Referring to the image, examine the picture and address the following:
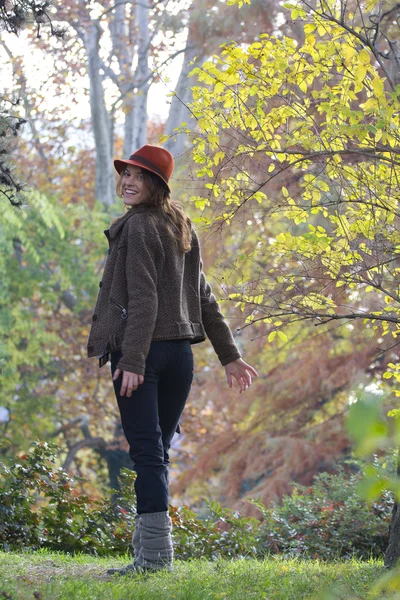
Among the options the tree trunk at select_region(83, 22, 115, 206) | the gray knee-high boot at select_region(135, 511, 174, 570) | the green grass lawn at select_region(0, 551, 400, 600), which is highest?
the tree trunk at select_region(83, 22, 115, 206)

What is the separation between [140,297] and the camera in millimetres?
3744

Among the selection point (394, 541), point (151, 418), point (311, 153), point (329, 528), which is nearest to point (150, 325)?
point (151, 418)

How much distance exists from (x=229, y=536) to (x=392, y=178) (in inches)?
117

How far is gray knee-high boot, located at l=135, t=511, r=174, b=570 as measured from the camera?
376cm

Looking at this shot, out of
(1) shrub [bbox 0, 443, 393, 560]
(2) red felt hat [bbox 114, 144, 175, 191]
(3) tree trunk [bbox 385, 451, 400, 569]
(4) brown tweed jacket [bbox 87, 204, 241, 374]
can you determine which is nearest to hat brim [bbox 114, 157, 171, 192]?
(2) red felt hat [bbox 114, 144, 175, 191]

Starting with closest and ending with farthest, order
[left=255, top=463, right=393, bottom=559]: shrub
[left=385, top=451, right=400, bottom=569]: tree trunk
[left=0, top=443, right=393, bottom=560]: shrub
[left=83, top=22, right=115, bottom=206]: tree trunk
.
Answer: [left=385, top=451, right=400, bottom=569]: tree trunk, [left=0, top=443, right=393, bottom=560]: shrub, [left=255, top=463, right=393, bottom=559]: shrub, [left=83, top=22, right=115, bottom=206]: tree trunk

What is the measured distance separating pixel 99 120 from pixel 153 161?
14.7 meters

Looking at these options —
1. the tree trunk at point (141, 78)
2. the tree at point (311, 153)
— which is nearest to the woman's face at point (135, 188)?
the tree at point (311, 153)

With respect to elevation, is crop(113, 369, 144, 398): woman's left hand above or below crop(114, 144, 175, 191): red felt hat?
below

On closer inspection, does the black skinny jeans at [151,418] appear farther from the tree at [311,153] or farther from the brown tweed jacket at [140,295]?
the tree at [311,153]

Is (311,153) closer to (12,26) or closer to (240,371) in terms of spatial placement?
(240,371)

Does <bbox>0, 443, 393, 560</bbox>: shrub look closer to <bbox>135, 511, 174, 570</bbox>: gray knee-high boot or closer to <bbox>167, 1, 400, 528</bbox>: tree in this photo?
<bbox>135, 511, 174, 570</bbox>: gray knee-high boot

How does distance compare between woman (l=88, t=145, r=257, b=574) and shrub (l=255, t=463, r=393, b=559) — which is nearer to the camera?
woman (l=88, t=145, r=257, b=574)

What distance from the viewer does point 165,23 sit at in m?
17.5
